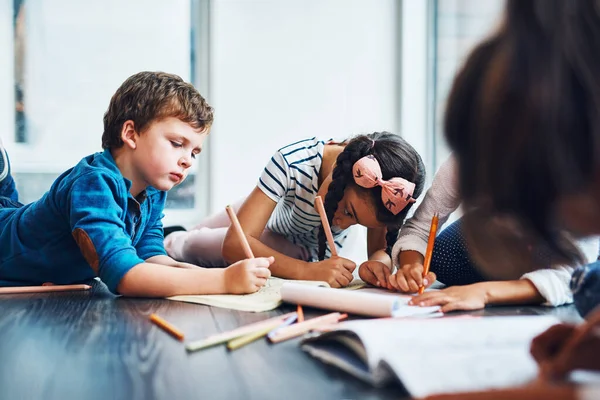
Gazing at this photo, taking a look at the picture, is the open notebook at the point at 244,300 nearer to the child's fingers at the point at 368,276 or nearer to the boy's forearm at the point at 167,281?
the boy's forearm at the point at 167,281

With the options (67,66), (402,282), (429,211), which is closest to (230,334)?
(402,282)

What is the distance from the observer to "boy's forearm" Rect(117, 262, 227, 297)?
3.52ft

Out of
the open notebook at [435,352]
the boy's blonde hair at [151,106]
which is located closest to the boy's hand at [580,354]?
the open notebook at [435,352]

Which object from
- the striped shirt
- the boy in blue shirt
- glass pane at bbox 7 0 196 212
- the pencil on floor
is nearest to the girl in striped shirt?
the striped shirt

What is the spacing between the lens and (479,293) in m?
1.04

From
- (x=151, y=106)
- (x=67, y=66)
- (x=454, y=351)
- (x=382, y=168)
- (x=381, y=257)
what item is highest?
(x=67, y=66)

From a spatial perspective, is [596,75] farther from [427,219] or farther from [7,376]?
[427,219]

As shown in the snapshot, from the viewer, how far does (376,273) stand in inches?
48.0

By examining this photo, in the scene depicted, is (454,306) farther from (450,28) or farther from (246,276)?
(450,28)

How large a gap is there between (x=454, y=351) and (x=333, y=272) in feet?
2.03

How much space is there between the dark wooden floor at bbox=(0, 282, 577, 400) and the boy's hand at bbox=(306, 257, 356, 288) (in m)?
0.24

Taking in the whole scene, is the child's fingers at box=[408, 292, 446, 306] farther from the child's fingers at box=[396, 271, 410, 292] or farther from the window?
the window

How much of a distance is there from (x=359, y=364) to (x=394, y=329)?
2.2 inches

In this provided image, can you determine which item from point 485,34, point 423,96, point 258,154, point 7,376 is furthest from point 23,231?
point 423,96
